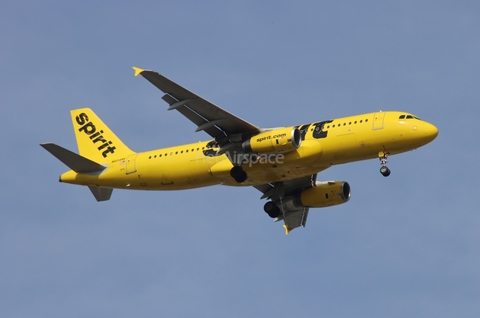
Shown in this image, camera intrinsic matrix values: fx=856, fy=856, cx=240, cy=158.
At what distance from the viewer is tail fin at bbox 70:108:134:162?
5800 centimetres

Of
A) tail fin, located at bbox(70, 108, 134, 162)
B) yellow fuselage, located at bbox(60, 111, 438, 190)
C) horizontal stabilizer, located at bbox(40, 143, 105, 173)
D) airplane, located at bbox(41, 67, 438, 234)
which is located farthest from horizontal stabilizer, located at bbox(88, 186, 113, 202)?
tail fin, located at bbox(70, 108, 134, 162)

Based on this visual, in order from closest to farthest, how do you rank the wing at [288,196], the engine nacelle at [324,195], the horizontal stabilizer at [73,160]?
1. the horizontal stabilizer at [73,160]
2. the engine nacelle at [324,195]
3. the wing at [288,196]

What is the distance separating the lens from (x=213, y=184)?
53.7 meters

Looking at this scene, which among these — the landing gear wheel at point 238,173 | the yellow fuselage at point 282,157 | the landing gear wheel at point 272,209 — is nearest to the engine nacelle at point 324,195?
the landing gear wheel at point 272,209

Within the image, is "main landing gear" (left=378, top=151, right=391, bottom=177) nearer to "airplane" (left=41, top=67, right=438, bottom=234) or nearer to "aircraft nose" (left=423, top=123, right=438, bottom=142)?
"airplane" (left=41, top=67, right=438, bottom=234)

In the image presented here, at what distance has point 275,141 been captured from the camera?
49094 millimetres

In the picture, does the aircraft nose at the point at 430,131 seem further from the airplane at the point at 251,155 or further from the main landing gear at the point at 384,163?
the main landing gear at the point at 384,163

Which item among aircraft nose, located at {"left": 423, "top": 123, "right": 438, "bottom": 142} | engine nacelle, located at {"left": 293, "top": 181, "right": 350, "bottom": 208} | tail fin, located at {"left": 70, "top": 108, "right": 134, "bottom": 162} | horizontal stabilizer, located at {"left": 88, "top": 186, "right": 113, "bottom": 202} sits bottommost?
horizontal stabilizer, located at {"left": 88, "top": 186, "right": 113, "bottom": 202}

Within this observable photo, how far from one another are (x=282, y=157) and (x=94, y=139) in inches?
618

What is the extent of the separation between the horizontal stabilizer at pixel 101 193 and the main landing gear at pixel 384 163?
1860 centimetres

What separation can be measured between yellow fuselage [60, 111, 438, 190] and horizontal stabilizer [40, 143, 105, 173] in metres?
0.42

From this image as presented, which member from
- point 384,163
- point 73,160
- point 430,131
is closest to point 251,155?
point 384,163

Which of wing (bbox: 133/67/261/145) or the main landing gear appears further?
the main landing gear

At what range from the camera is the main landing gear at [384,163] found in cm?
4931
